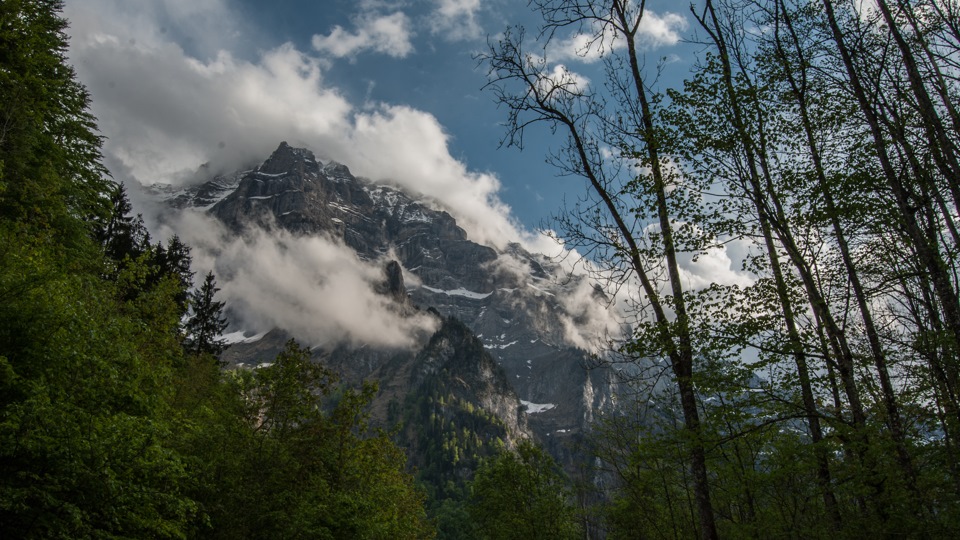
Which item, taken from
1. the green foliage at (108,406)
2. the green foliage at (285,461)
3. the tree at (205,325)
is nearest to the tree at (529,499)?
the green foliage at (108,406)

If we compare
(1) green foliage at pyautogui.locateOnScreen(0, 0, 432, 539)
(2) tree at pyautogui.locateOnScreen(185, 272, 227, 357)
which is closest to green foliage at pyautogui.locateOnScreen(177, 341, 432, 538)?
(1) green foliage at pyautogui.locateOnScreen(0, 0, 432, 539)

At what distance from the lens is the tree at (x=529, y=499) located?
30.8 metres

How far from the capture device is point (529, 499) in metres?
33.2

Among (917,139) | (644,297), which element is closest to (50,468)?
(644,297)

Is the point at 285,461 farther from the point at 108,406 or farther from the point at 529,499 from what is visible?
the point at 529,499

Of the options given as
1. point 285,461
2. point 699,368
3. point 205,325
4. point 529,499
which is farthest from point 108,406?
point 205,325

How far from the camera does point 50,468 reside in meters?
8.96

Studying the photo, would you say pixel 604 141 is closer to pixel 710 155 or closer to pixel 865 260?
pixel 710 155

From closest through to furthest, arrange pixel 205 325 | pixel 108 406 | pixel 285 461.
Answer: pixel 108 406 < pixel 285 461 < pixel 205 325

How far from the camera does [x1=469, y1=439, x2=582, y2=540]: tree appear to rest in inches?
1212

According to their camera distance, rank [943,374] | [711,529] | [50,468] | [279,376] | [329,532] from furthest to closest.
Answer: [279,376], [329,532], [943,374], [711,529], [50,468]

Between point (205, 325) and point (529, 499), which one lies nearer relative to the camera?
point (529, 499)

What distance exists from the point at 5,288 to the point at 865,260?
21.3m

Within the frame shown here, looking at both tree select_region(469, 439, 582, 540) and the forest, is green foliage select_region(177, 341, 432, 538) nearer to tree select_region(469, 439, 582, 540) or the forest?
the forest
